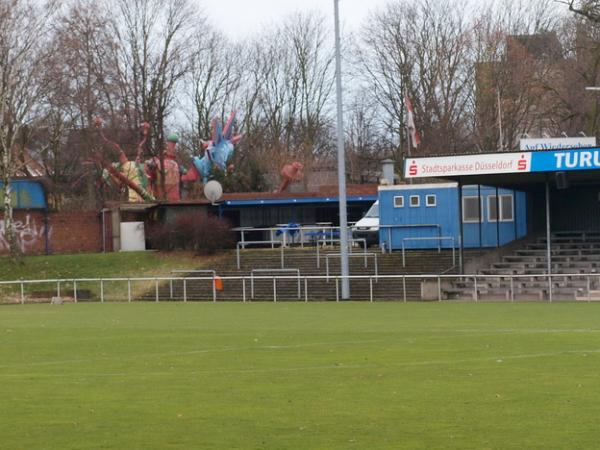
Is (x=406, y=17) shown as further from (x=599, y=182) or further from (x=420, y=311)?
(x=420, y=311)

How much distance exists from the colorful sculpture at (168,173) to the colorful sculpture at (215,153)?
118 cm

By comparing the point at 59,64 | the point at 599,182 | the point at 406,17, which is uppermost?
the point at 406,17

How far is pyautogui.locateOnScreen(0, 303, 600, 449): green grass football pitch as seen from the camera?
37.5ft

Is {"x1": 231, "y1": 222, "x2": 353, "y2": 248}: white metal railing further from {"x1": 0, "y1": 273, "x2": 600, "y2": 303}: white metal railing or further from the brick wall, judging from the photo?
the brick wall

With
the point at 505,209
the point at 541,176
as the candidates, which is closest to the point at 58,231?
the point at 505,209

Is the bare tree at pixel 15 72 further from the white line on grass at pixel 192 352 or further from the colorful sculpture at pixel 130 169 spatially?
the white line on grass at pixel 192 352

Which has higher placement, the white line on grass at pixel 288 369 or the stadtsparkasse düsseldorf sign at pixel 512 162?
the stadtsparkasse düsseldorf sign at pixel 512 162

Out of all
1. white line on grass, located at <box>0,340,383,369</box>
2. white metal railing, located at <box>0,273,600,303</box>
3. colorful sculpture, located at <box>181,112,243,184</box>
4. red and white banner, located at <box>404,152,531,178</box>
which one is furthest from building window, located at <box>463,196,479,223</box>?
white line on grass, located at <box>0,340,383,369</box>

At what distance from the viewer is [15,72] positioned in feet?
171

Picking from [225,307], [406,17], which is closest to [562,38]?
[406,17]

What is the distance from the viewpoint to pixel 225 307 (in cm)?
3712

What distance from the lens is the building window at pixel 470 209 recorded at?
50500mm

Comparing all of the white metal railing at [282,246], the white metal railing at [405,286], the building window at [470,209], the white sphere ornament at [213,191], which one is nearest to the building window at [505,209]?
the building window at [470,209]

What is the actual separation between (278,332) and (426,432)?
507 inches
